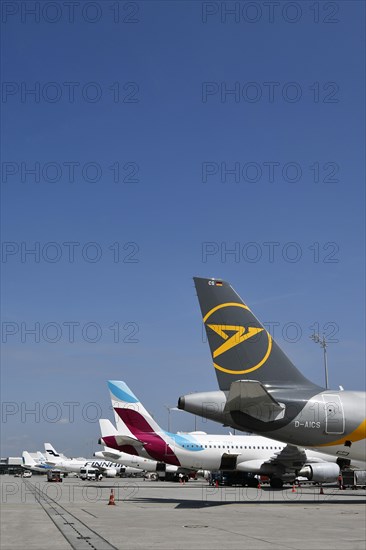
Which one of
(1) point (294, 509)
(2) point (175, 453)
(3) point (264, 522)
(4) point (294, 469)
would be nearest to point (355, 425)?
(1) point (294, 509)

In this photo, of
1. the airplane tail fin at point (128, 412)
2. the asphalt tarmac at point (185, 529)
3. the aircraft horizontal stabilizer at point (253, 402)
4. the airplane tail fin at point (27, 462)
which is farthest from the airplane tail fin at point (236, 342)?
the airplane tail fin at point (27, 462)

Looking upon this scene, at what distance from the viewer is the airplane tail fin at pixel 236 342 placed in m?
28.0

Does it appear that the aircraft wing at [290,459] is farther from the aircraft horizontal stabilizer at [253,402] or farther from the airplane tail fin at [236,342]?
the aircraft horizontal stabilizer at [253,402]

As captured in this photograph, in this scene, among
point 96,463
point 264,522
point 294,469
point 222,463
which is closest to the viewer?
point 264,522

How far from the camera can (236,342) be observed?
2819 cm

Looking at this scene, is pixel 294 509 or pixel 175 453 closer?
pixel 294 509

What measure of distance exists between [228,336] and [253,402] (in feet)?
11.0

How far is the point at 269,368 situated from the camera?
28484mm

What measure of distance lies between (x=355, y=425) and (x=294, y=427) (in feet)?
9.74

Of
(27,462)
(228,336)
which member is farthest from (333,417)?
(27,462)

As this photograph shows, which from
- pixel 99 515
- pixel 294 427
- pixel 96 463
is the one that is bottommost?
pixel 96 463

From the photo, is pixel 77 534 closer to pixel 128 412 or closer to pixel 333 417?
pixel 333 417

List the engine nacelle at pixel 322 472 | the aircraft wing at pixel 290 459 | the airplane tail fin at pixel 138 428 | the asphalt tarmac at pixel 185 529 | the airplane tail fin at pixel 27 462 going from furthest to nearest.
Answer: the airplane tail fin at pixel 27 462 → the airplane tail fin at pixel 138 428 → the aircraft wing at pixel 290 459 → the engine nacelle at pixel 322 472 → the asphalt tarmac at pixel 185 529

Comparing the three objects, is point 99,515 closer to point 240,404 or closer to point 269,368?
point 240,404
